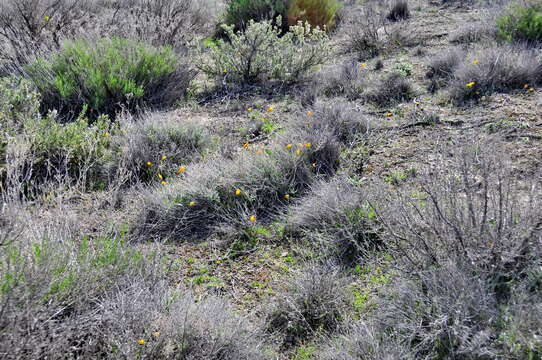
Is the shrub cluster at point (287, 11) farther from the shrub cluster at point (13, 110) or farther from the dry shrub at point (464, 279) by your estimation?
the dry shrub at point (464, 279)

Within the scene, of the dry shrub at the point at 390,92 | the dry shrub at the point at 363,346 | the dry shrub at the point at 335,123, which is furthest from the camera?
the dry shrub at the point at 390,92

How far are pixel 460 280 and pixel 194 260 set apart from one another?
6.30 ft

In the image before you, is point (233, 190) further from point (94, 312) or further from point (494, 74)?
point (494, 74)

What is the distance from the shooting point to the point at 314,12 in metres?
8.80

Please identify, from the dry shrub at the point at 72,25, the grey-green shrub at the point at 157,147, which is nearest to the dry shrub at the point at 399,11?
the dry shrub at the point at 72,25

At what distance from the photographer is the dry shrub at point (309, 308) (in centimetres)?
276

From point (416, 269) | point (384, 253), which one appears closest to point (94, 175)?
point (384, 253)

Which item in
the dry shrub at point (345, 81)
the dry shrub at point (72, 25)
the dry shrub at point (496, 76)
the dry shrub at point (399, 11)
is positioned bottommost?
the dry shrub at point (496, 76)

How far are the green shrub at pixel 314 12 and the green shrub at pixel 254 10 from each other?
0.71ft

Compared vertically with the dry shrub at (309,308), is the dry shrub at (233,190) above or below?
above

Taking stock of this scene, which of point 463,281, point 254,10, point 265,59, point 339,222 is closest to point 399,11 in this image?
point 254,10

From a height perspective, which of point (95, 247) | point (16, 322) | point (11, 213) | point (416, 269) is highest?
point (11, 213)

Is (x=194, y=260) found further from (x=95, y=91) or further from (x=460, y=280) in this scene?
(x=95, y=91)

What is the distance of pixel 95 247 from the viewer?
9.95 ft
